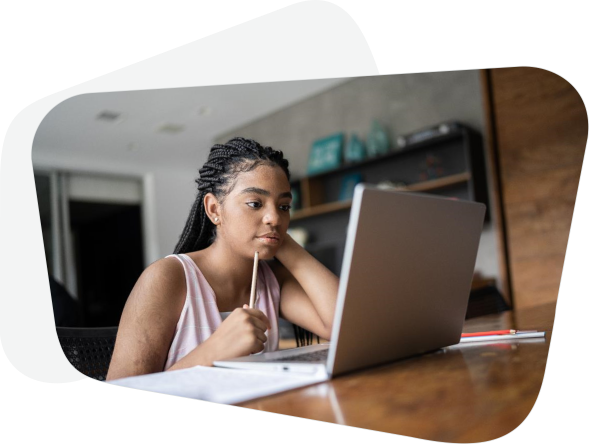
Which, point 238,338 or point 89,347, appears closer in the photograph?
point 238,338

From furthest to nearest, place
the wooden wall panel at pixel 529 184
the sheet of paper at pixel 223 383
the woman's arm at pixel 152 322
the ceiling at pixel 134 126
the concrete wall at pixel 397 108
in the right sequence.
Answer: the concrete wall at pixel 397 108 < the wooden wall panel at pixel 529 184 < the ceiling at pixel 134 126 < the woman's arm at pixel 152 322 < the sheet of paper at pixel 223 383

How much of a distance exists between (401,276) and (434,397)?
0.18 meters

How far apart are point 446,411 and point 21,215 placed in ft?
3.30

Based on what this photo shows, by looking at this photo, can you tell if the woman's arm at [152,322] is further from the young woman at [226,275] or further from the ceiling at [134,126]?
the ceiling at [134,126]

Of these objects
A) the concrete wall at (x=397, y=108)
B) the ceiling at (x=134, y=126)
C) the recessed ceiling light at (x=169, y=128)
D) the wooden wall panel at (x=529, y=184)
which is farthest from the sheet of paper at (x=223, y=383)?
the concrete wall at (x=397, y=108)

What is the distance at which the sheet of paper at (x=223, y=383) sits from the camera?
24.7 inches

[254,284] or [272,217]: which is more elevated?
[272,217]

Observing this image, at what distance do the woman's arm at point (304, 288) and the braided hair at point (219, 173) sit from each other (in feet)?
→ 0.43

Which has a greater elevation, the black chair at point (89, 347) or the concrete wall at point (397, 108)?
the concrete wall at point (397, 108)

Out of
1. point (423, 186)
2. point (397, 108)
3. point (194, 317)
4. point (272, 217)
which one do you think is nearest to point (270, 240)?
point (272, 217)

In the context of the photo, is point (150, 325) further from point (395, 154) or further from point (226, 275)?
point (395, 154)

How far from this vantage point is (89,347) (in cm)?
109

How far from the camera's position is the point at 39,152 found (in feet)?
3.95

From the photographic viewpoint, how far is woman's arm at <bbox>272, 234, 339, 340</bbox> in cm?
102
